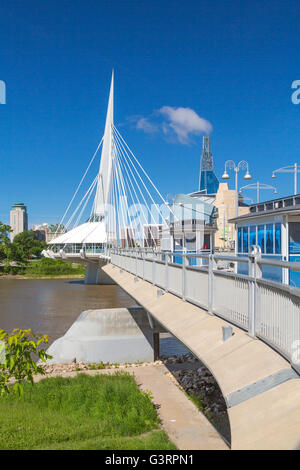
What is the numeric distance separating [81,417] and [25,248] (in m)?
94.4

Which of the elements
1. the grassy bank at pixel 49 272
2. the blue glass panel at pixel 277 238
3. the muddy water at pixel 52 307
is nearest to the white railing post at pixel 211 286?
the blue glass panel at pixel 277 238

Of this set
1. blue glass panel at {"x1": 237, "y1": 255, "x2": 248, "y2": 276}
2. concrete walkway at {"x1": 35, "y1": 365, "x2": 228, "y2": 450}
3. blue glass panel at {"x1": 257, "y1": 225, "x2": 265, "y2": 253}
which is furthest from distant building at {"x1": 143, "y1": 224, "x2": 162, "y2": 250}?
blue glass panel at {"x1": 237, "y1": 255, "x2": 248, "y2": 276}

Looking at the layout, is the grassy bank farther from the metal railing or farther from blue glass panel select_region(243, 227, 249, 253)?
the metal railing

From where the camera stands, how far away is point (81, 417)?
10.6 meters

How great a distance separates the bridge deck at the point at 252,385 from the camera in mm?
3438

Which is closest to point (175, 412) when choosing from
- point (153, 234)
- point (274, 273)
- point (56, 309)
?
point (274, 273)

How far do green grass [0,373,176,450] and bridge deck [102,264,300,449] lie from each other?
10.5ft

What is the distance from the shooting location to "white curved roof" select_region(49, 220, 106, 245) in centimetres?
5472

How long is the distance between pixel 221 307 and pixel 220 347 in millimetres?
1249

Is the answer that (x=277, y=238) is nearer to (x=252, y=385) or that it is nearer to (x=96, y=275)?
(x=252, y=385)

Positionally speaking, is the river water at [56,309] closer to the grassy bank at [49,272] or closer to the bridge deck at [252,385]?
the bridge deck at [252,385]

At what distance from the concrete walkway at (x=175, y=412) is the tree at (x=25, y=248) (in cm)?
7571
